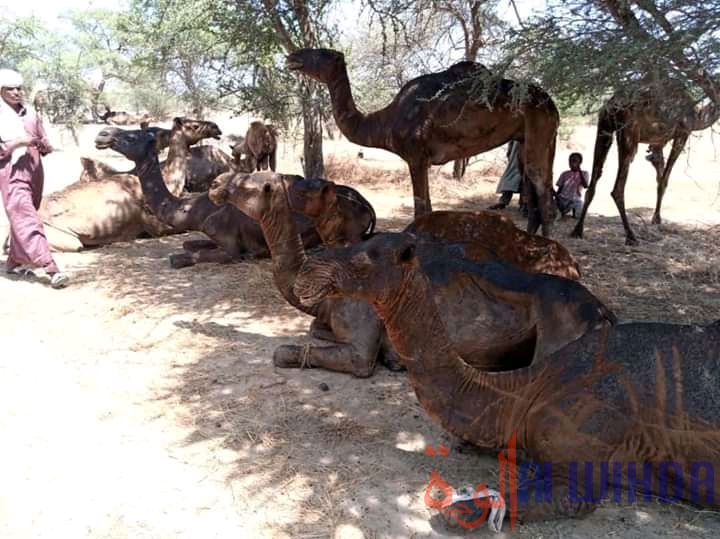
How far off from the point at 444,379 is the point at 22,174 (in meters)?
Result: 5.73

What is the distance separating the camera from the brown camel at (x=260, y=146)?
11.0 meters

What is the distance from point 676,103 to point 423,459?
3.01 meters

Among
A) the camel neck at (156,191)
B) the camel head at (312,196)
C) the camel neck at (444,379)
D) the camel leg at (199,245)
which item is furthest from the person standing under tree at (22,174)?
the camel neck at (444,379)

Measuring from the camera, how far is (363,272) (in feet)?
8.73

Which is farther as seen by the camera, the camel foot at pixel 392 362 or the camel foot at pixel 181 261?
the camel foot at pixel 181 261

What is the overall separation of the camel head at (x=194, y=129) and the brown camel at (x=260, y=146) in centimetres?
191

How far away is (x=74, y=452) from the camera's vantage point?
11.8 feet

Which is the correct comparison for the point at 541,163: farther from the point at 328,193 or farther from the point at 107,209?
the point at 107,209

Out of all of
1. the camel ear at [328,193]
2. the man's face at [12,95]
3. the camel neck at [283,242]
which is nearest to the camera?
the camel neck at [283,242]

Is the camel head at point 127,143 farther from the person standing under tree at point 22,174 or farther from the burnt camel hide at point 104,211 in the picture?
the person standing under tree at point 22,174

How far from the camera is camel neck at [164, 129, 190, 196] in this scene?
8820mm

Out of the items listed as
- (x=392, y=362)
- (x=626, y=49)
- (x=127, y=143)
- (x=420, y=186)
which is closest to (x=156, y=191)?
(x=127, y=143)

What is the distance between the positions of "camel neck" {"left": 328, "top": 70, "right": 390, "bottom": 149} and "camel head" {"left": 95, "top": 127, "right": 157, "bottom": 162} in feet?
7.74

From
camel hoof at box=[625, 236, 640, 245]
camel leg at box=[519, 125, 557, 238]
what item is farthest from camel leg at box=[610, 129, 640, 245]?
camel leg at box=[519, 125, 557, 238]
